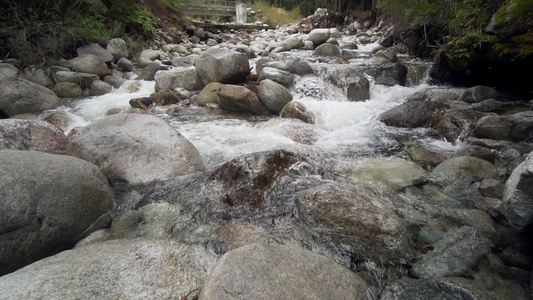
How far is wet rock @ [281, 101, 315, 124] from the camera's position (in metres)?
6.53

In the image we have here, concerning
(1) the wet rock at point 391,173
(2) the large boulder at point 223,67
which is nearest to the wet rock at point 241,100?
(2) the large boulder at point 223,67

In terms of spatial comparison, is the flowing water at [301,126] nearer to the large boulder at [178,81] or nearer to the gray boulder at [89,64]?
the large boulder at [178,81]

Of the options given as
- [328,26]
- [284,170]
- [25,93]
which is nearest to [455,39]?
[284,170]

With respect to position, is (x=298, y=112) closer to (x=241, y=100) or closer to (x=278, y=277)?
(x=241, y=100)

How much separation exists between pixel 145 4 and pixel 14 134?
15.1 meters

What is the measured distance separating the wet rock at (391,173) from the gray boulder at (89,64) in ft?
27.7

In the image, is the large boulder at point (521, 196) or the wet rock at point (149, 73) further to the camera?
the wet rock at point (149, 73)

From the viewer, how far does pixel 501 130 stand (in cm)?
492

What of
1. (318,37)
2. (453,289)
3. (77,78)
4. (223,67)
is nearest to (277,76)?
(223,67)

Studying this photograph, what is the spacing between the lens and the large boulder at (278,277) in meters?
1.73

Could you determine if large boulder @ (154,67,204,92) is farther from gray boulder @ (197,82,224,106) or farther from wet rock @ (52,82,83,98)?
wet rock @ (52,82,83,98)

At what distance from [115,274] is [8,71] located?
7759mm

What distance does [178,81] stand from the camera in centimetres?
845

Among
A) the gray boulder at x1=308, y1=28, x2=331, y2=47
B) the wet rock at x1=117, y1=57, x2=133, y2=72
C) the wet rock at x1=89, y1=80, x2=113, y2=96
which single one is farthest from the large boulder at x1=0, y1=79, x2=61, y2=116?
the gray boulder at x1=308, y1=28, x2=331, y2=47
